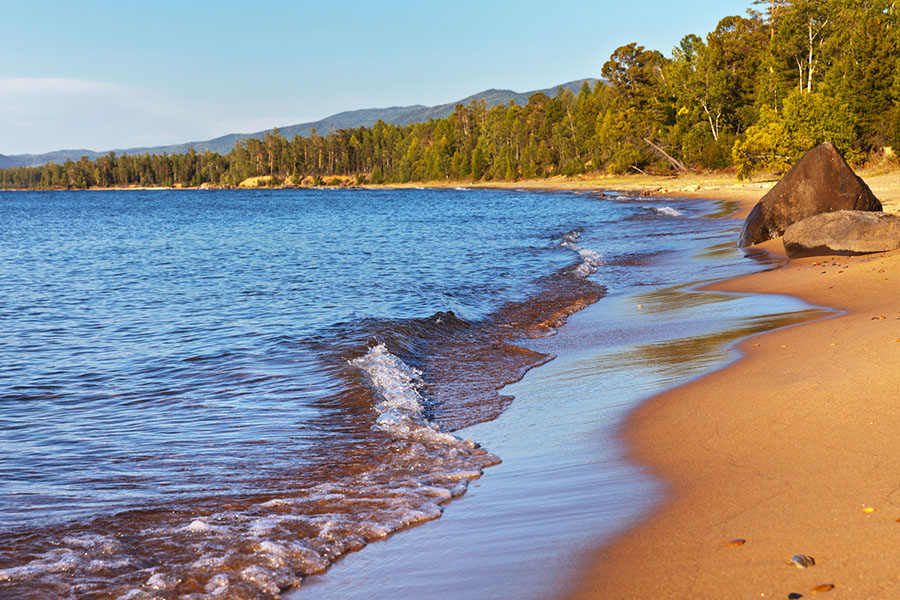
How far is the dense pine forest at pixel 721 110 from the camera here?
46750mm

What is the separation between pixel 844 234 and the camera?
49.3 feet

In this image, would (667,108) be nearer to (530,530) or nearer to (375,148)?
(530,530)

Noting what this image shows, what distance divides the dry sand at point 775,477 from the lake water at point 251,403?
1.28 meters

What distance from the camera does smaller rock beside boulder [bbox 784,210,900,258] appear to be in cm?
1444

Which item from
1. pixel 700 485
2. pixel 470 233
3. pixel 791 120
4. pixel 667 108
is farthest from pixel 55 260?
pixel 667 108

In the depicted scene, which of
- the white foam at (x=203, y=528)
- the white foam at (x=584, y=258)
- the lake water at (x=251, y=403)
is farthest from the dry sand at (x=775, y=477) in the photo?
the white foam at (x=584, y=258)

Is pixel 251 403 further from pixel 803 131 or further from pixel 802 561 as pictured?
pixel 803 131

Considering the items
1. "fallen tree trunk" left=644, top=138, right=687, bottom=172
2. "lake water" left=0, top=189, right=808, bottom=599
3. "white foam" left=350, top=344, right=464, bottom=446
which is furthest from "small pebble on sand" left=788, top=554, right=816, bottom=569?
"fallen tree trunk" left=644, top=138, right=687, bottom=172

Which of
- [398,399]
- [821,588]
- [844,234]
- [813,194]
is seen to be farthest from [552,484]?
[813,194]

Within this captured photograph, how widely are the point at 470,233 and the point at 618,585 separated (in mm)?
33917

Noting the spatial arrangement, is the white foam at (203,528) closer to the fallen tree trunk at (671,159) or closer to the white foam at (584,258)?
the white foam at (584,258)

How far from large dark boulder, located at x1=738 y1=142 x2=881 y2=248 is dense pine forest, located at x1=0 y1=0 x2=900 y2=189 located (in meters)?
30.2

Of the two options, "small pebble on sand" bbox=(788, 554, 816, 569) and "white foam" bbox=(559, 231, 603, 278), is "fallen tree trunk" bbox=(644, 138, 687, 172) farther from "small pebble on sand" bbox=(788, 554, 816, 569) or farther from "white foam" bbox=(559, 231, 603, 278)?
"small pebble on sand" bbox=(788, 554, 816, 569)

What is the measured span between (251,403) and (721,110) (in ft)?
251
